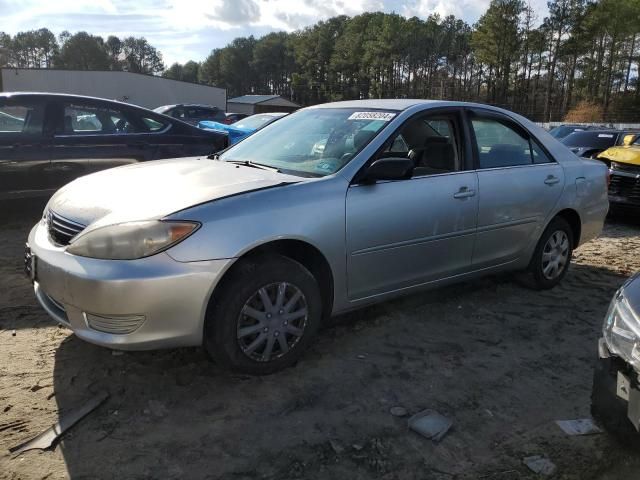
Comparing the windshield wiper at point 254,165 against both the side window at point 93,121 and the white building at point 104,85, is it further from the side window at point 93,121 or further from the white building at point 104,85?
the white building at point 104,85

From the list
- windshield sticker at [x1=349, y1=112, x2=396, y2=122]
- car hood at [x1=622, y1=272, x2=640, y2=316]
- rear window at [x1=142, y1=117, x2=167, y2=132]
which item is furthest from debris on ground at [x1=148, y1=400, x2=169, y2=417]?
rear window at [x1=142, y1=117, x2=167, y2=132]

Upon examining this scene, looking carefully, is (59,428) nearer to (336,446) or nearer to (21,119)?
(336,446)

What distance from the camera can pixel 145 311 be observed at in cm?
265

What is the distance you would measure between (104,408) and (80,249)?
82 cm

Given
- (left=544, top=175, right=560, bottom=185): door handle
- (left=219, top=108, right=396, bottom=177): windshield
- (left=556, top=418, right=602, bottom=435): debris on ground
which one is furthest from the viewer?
(left=544, top=175, right=560, bottom=185): door handle

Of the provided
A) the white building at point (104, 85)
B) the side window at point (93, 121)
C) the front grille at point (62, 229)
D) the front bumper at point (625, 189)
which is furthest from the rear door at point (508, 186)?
the white building at point (104, 85)

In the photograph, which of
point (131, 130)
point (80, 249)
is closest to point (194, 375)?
point (80, 249)

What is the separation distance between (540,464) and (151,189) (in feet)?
8.03

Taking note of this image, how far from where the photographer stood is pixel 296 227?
303 cm

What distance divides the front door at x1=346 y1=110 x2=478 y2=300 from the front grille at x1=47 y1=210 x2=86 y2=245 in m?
1.52

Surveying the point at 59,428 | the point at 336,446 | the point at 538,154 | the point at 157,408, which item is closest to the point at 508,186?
the point at 538,154

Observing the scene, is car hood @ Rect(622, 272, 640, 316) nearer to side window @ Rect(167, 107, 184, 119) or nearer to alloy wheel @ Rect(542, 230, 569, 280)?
alloy wheel @ Rect(542, 230, 569, 280)

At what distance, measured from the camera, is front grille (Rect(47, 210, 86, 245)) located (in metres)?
2.92

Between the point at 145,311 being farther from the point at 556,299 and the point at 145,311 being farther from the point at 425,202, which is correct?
the point at 556,299
